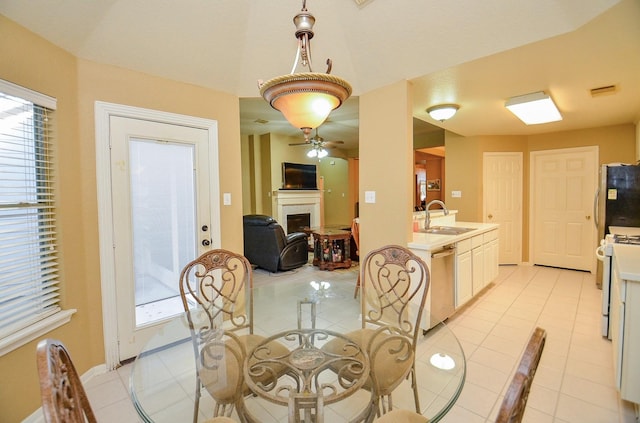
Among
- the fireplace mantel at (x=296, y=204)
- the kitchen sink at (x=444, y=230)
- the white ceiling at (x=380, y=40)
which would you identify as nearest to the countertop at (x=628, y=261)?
the kitchen sink at (x=444, y=230)

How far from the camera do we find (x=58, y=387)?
27.2 inches

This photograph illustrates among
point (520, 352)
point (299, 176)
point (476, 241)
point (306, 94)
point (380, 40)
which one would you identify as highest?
point (380, 40)

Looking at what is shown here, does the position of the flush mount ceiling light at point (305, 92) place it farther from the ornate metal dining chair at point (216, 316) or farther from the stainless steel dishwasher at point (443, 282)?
the stainless steel dishwasher at point (443, 282)

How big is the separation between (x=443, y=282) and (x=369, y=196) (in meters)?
1.10

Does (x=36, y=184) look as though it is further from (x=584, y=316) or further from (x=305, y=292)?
(x=584, y=316)

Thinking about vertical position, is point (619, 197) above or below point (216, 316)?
above

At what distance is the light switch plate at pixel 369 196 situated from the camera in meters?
2.99

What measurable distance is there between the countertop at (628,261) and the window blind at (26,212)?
3.52m

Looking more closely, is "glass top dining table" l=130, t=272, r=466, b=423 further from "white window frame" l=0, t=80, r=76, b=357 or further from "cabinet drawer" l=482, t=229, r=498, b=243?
"cabinet drawer" l=482, t=229, r=498, b=243

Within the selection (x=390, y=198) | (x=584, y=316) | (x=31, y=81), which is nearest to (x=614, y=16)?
(x=390, y=198)

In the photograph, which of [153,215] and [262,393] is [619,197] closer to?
[262,393]

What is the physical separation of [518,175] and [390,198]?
150 inches

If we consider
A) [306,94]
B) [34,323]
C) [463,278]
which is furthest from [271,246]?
[306,94]

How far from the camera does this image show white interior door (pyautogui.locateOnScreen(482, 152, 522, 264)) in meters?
5.26
